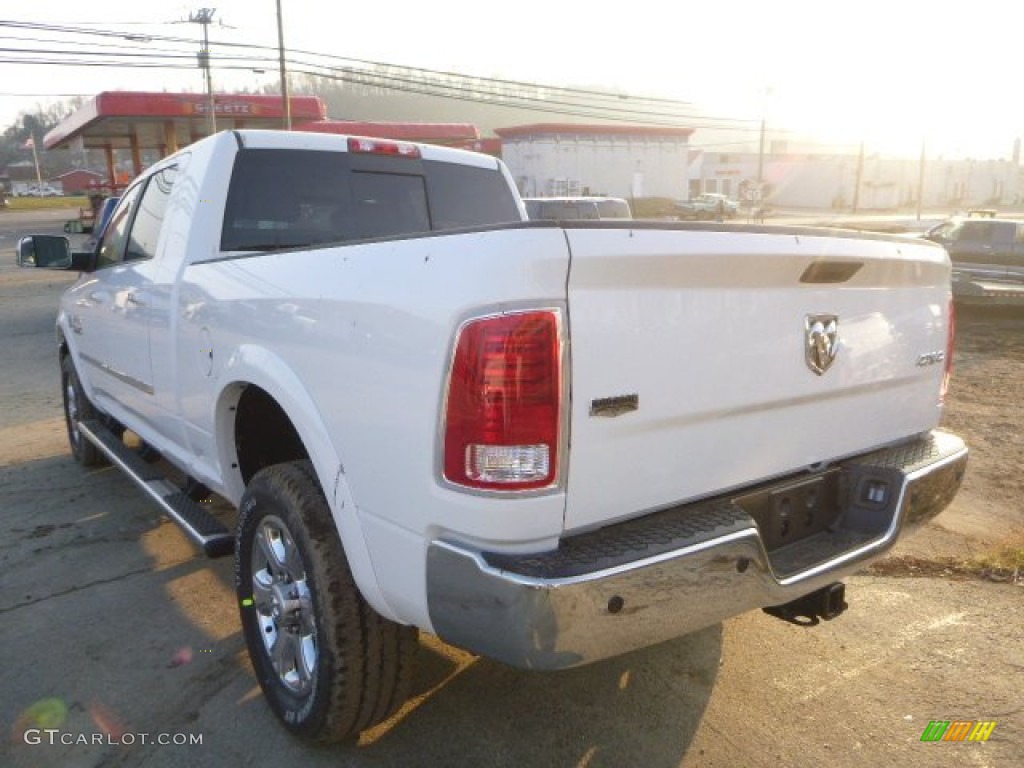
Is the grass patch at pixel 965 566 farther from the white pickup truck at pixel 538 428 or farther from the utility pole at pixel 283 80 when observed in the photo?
the utility pole at pixel 283 80

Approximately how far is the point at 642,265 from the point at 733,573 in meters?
0.85

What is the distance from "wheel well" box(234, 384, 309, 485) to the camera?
3.17m

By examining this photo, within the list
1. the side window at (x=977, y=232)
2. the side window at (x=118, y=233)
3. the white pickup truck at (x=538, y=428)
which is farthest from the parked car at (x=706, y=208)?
the white pickup truck at (x=538, y=428)

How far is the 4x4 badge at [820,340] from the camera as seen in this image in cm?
248

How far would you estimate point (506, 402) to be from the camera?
1912 millimetres

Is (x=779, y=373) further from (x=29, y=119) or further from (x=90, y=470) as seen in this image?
(x=29, y=119)

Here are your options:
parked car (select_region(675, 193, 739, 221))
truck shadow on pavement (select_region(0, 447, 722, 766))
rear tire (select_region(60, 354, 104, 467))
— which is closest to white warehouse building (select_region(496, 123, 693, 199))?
parked car (select_region(675, 193, 739, 221))

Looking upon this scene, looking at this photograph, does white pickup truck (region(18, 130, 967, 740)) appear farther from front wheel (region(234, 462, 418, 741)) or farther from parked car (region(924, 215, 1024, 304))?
parked car (region(924, 215, 1024, 304))

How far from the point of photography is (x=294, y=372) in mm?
2545

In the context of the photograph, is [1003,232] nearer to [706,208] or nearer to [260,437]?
[260,437]

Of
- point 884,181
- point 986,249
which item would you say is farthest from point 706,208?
point 884,181

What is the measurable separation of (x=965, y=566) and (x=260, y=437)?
11.2 feet

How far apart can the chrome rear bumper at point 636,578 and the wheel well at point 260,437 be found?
1368 millimetres

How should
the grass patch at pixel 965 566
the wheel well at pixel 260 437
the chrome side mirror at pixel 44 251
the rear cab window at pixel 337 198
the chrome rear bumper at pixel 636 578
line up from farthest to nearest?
the chrome side mirror at pixel 44 251 < the grass patch at pixel 965 566 < the rear cab window at pixel 337 198 < the wheel well at pixel 260 437 < the chrome rear bumper at pixel 636 578
